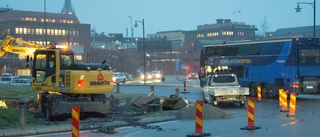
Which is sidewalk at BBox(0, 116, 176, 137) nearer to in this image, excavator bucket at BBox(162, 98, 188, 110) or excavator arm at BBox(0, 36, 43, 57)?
excavator bucket at BBox(162, 98, 188, 110)

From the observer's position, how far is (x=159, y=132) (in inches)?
647

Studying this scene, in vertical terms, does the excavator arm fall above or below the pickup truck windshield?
above

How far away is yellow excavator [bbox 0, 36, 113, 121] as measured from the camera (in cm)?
1953

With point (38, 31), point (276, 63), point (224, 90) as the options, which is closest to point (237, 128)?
point (224, 90)

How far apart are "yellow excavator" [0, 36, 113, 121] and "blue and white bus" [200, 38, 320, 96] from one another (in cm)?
1632

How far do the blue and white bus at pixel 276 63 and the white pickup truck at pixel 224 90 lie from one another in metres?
6.35

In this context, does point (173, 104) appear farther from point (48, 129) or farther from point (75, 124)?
point (75, 124)

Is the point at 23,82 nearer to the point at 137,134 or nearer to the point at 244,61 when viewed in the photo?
the point at 244,61

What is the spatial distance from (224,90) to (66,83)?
10.1 meters

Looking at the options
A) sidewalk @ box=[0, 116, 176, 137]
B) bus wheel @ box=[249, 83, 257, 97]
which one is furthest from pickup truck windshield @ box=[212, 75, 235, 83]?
sidewalk @ box=[0, 116, 176, 137]

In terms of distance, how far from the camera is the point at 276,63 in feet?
113

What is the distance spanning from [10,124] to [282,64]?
2118cm

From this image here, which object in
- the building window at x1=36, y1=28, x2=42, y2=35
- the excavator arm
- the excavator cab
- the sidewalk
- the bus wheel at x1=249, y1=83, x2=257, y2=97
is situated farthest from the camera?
the building window at x1=36, y1=28, x2=42, y2=35

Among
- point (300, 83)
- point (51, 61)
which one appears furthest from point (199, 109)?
point (300, 83)
